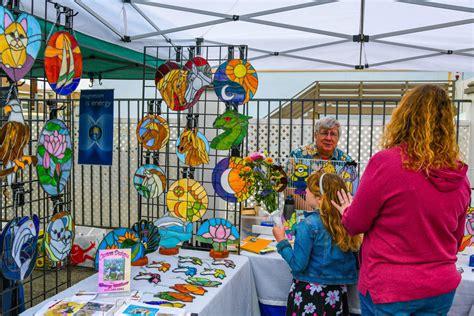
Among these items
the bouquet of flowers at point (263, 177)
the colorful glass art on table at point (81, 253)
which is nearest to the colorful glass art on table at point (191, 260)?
the bouquet of flowers at point (263, 177)

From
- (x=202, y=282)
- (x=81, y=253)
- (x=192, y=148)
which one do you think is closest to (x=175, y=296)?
(x=202, y=282)

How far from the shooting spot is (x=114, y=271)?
1817 millimetres

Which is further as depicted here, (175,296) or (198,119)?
(198,119)

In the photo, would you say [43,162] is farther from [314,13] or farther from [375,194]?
[314,13]

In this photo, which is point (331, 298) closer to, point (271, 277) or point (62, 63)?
point (271, 277)

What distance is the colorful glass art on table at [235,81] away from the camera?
2.31 meters

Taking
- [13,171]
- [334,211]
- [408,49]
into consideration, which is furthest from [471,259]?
[408,49]

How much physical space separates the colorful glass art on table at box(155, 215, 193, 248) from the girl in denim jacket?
62 cm

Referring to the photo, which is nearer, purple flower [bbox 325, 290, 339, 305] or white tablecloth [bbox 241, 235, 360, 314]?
purple flower [bbox 325, 290, 339, 305]

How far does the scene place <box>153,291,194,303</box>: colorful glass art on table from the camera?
5.77ft

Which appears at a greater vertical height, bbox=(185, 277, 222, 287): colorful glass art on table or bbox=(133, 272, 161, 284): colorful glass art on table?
bbox=(133, 272, 161, 284): colorful glass art on table

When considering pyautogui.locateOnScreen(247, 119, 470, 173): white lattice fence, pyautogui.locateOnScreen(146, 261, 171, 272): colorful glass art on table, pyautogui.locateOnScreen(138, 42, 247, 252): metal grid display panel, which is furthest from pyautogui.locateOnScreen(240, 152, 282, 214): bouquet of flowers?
pyautogui.locateOnScreen(247, 119, 470, 173): white lattice fence

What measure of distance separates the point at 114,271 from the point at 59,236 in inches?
10.2

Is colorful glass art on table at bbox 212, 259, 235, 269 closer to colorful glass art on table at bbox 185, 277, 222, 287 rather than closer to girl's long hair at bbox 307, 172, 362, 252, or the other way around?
colorful glass art on table at bbox 185, 277, 222, 287
